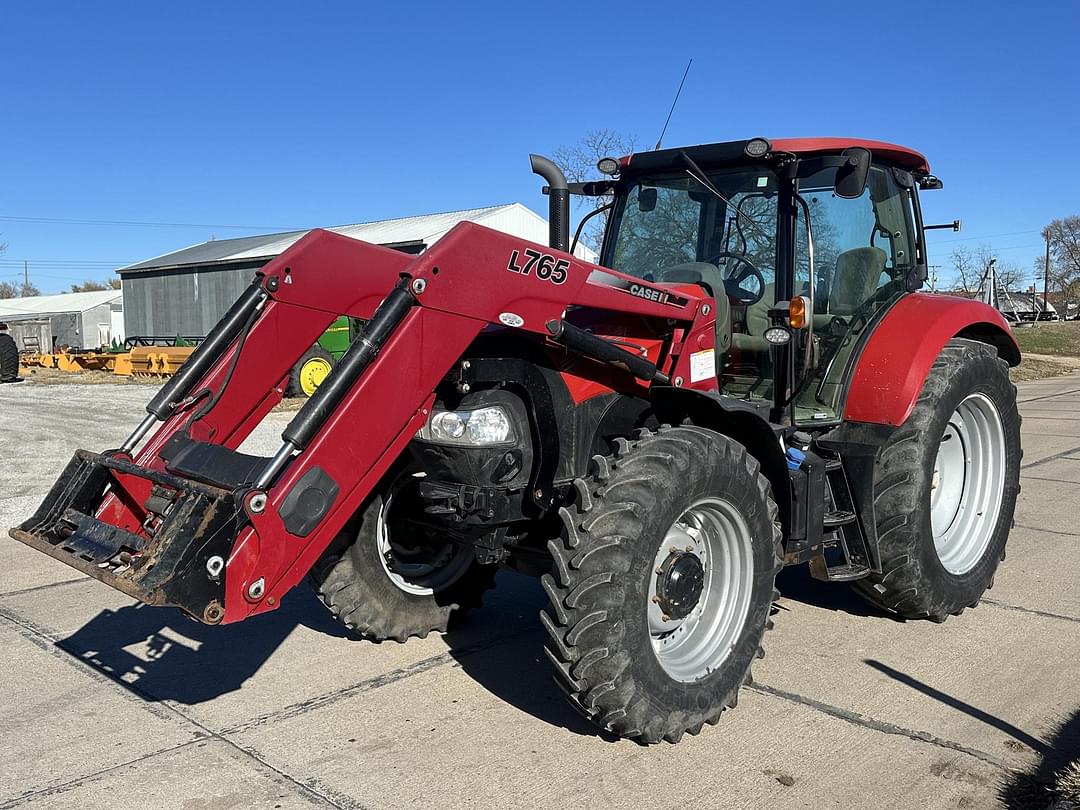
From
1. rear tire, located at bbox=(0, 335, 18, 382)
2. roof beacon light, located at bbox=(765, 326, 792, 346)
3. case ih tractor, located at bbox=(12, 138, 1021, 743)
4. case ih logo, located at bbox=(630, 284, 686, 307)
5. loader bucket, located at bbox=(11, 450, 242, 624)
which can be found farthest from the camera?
rear tire, located at bbox=(0, 335, 18, 382)

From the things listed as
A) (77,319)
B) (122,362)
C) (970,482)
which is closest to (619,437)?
(970,482)

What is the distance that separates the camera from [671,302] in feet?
13.3

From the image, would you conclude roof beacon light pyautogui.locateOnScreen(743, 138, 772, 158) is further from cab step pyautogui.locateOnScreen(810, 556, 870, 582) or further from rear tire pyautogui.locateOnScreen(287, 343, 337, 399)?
rear tire pyautogui.locateOnScreen(287, 343, 337, 399)

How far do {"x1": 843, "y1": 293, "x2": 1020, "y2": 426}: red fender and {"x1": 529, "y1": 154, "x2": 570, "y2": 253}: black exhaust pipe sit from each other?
1676mm

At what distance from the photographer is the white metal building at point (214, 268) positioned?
111 ft

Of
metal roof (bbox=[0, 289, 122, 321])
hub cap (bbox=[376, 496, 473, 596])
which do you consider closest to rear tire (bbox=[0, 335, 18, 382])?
hub cap (bbox=[376, 496, 473, 596])

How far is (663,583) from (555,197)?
2198 millimetres

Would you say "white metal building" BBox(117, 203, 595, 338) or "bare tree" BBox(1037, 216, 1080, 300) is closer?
"white metal building" BBox(117, 203, 595, 338)

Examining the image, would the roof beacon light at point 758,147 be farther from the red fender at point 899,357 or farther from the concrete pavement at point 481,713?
the concrete pavement at point 481,713

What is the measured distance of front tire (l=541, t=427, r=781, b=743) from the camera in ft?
11.0

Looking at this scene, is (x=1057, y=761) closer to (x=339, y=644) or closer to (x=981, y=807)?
(x=981, y=807)

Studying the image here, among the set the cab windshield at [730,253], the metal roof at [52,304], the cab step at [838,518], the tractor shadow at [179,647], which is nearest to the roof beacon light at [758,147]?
the cab windshield at [730,253]

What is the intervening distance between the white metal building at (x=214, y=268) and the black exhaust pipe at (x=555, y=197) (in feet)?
86.5

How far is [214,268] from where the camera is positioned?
37.4 m
